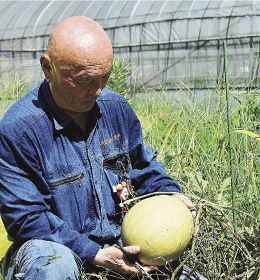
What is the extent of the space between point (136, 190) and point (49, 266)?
757 mm

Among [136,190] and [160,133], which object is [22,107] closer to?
[136,190]

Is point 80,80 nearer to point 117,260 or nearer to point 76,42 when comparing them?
point 76,42

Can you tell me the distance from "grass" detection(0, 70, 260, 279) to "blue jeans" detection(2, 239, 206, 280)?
0.14 meters

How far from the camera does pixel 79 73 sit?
2.89m

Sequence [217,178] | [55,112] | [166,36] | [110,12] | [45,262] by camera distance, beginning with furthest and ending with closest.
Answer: [110,12], [166,36], [217,178], [55,112], [45,262]

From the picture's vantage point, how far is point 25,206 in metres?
2.94

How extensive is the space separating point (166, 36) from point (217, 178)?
932cm

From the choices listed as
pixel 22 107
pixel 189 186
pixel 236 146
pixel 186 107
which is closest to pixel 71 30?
pixel 22 107

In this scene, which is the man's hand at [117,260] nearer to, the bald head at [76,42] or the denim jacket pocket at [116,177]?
the denim jacket pocket at [116,177]

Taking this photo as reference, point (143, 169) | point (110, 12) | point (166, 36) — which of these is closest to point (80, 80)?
point (143, 169)

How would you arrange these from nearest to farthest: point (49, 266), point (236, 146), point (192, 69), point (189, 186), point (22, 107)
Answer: point (49, 266)
point (22, 107)
point (189, 186)
point (236, 146)
point (192, 69)

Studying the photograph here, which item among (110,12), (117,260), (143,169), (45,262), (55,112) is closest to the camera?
(45,262)

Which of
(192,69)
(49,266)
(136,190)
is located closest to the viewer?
(49,266)

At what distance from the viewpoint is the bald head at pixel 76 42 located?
287cm
